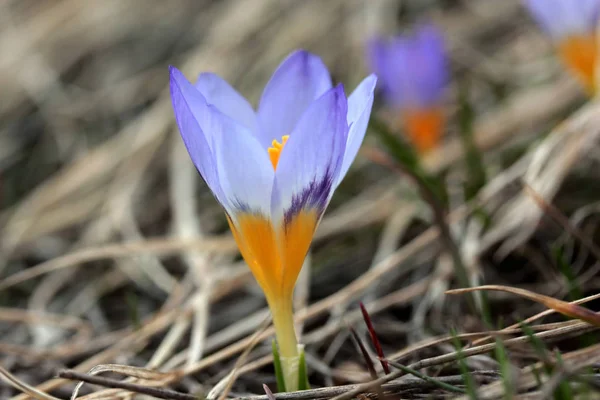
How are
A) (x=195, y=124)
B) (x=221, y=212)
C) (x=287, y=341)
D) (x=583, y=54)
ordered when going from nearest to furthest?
(x=195, y=124), (x=287, y=341), (x=583, y=54), (x=221, y=212)

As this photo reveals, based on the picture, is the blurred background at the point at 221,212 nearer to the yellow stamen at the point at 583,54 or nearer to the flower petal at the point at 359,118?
the yellow stamen at the point at 583,54

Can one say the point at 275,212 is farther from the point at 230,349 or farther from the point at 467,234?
the point at 467,234

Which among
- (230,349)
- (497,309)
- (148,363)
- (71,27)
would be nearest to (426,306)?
(497,309)

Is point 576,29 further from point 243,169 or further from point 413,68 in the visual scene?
point 243,169

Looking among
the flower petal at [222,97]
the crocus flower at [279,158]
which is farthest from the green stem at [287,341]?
the flower petal at [222,97]

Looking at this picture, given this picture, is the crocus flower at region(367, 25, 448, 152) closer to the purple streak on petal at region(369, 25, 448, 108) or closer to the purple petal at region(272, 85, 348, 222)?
the purple streak on petal at region(369, 25, 448, 108)

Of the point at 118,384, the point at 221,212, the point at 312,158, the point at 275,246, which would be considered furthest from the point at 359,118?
the point at 221,212

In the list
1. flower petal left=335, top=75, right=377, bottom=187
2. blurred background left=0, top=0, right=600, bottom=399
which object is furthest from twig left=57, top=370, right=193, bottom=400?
flower petal left=335, top=75, right=377, bottom=187
